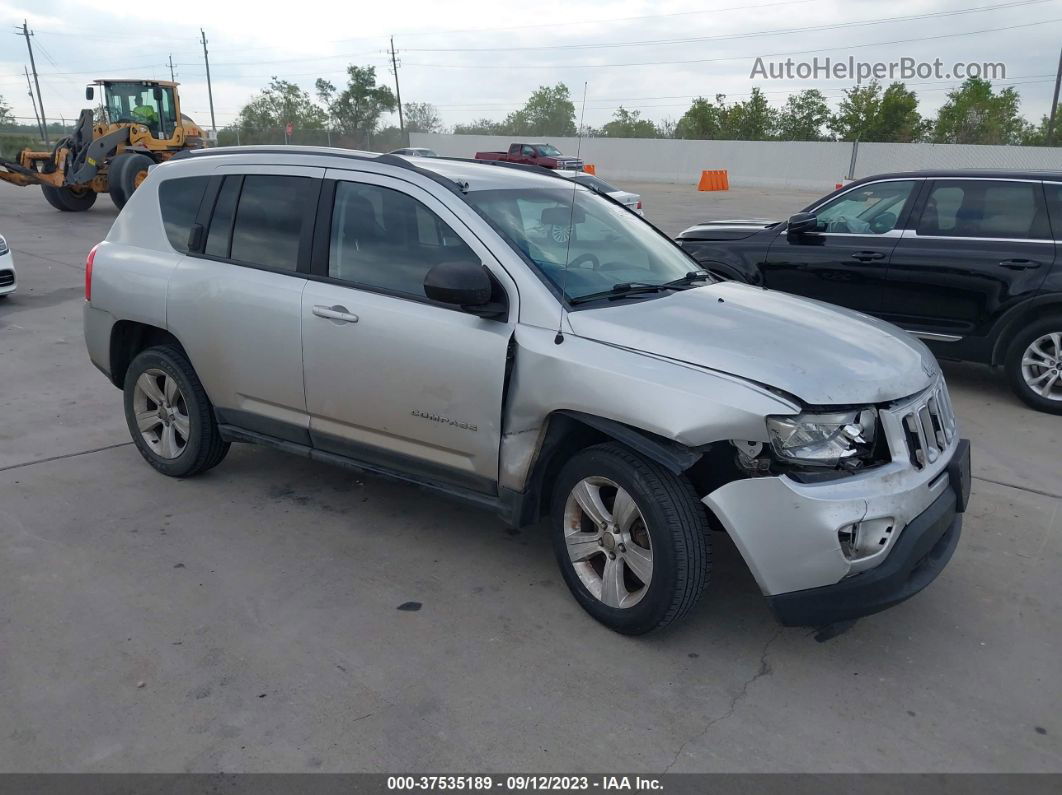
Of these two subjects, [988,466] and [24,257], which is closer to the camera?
[988,466]

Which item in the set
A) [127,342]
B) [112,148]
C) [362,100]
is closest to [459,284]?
[127,342]

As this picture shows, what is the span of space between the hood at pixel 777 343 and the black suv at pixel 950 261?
10.3 feet

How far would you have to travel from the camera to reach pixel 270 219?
452cm

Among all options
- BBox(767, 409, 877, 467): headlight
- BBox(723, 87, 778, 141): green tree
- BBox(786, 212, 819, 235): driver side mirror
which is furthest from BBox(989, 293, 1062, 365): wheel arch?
BBox(723, 87, 778, 141): green tree

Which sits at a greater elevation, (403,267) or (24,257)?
(403,267)

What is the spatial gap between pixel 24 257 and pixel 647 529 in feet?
46.0

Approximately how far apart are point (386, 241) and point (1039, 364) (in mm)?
5122

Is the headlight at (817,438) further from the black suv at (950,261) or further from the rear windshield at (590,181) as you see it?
the black suv at (950,261)

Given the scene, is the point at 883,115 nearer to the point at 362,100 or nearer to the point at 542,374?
the point at 362,100

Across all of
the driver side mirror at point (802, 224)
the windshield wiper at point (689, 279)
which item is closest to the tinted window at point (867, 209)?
the driver side mirror at point (802, 224)

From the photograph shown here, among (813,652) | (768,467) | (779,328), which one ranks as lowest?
(813,652)

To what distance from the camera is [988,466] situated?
5.47m

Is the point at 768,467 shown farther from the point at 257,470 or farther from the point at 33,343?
the point at 33,343
